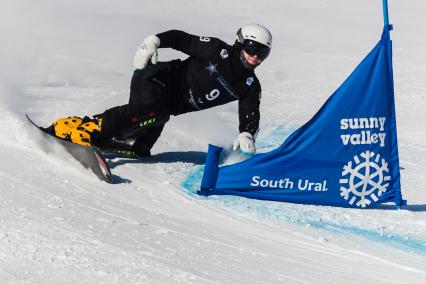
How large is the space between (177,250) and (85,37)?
34.2 ft

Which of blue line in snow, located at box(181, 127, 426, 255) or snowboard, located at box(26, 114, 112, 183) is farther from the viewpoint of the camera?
snowboard, located at box(26, 114, 112, 183)

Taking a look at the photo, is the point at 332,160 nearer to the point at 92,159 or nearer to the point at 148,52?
the point at 148,52

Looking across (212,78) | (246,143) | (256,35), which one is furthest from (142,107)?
(256,35)

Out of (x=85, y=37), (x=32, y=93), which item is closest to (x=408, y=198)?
(x=32, y=93)

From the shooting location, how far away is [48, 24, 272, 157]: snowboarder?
5.89m

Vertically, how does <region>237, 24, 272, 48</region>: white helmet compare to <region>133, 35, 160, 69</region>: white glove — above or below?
above

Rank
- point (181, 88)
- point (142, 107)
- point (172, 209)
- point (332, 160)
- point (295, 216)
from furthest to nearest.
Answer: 1. point (181, 88)
2. point (142, 107)
3. point (332, 160)
4. point (295, 216)
5. point (172, 209)

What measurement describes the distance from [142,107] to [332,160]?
1.50 m

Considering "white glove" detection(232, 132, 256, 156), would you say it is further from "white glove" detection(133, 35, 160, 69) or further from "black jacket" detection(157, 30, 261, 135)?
"white glove" detection(133, 35, 160, 69)

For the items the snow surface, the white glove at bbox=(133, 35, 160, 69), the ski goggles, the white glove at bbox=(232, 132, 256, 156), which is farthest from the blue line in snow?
the ski goggles

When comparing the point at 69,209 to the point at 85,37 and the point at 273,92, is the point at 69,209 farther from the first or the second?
the point at 85,37

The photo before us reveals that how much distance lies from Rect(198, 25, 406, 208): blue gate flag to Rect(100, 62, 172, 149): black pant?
0.62 meters

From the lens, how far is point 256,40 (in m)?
5.75

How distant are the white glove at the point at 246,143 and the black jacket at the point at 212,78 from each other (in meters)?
0.18
